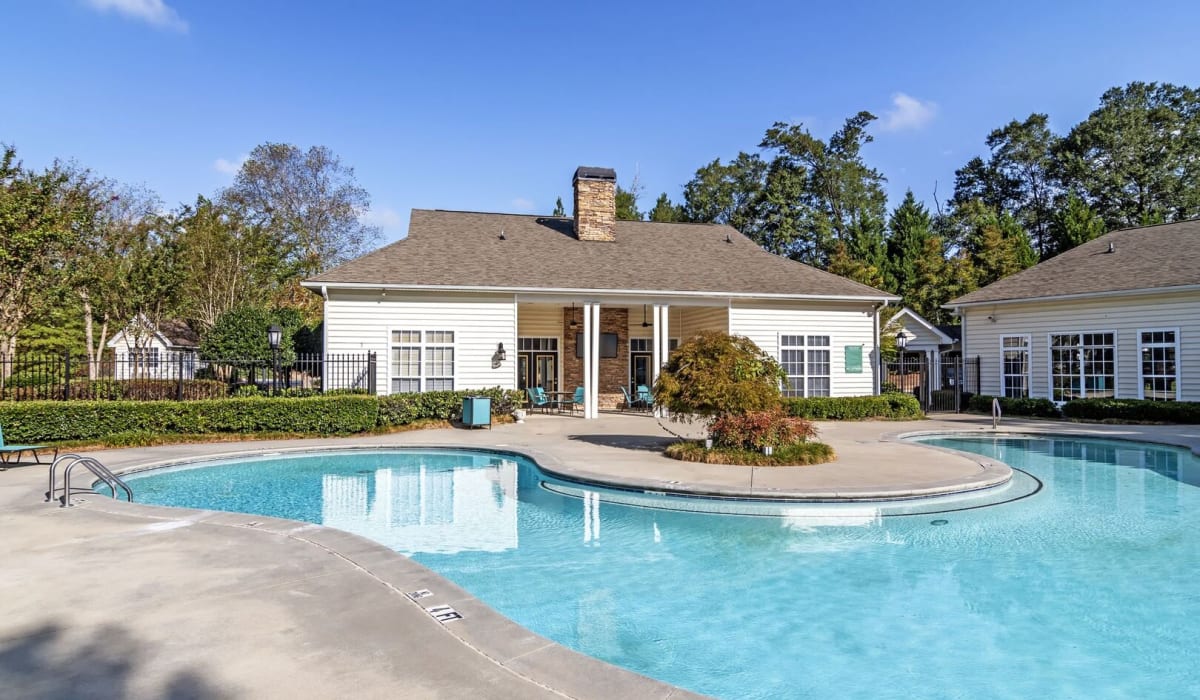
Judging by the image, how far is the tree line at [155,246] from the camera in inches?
721

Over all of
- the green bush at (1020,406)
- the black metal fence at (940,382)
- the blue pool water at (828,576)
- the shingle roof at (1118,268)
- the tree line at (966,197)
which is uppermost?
the tree line at (966,197)

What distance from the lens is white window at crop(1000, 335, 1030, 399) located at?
20.8m

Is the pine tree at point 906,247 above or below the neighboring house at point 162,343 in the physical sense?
above

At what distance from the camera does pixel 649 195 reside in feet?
153

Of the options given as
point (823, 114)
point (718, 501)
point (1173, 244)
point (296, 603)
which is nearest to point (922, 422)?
point (1173, 244)

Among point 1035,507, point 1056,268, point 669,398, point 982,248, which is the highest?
point 982,248

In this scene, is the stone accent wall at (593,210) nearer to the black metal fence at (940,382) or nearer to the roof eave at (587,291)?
the roof eave at (587,291)

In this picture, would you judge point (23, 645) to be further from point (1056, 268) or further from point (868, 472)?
point (1056, 268)

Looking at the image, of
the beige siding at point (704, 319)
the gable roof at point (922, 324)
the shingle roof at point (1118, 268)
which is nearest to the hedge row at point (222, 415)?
the beige siding at point (704, 319)

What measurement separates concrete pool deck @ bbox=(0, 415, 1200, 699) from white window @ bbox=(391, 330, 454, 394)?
376 inches

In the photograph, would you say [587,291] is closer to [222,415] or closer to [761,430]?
[761,430]

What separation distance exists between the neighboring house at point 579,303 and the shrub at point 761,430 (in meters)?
3.93

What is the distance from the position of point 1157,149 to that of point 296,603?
50346 millimetres

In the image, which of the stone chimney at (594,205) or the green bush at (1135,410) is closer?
the green bush at (1135,410)
